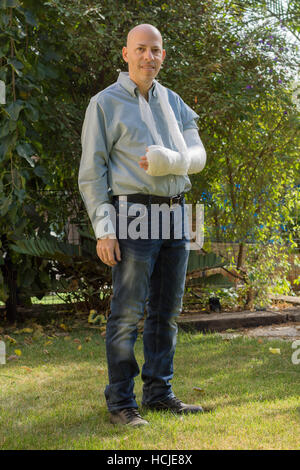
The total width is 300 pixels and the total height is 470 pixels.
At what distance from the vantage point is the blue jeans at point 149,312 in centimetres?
267

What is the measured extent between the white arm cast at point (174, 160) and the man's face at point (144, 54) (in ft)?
1.25

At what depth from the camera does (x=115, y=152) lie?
2.75 meters

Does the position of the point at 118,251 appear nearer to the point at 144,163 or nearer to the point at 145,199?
the point at 145,199

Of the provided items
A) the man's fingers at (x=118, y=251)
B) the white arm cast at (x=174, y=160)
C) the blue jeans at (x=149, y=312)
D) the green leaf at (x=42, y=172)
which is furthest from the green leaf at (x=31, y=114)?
the man's fingers at (x=118, y=251)

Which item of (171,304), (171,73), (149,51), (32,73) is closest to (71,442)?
(171,304)

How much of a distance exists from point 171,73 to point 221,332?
7.71ft

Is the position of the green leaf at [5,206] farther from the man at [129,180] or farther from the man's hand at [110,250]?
the man's hand at [110,250]

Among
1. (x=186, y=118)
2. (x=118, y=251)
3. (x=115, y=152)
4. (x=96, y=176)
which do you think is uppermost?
(x=186, y=118)

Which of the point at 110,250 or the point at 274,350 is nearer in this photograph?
the point at 110,250

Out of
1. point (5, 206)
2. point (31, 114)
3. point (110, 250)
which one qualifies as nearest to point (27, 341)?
point (5, 206)

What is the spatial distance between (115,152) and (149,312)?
0.81m

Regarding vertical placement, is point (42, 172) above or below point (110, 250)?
above

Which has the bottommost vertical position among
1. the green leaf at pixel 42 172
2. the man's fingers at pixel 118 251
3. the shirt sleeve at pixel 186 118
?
the man's fingers at pixel 118 251

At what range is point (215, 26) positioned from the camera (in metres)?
5.50
